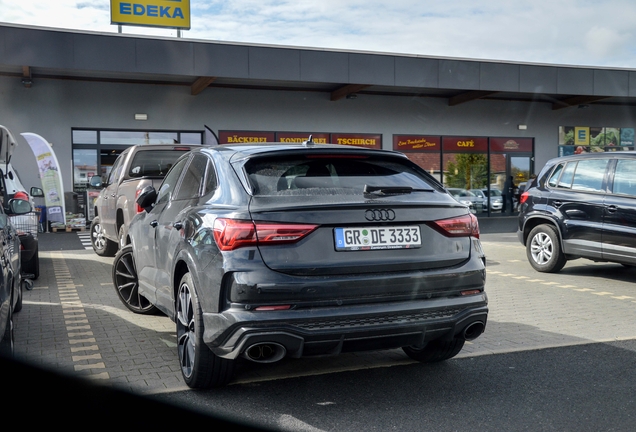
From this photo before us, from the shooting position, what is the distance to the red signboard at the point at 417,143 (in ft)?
75.8

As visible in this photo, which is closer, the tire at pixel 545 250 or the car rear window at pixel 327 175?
the car rear window at pixel 327 175

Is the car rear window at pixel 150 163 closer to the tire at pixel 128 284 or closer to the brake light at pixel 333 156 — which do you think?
the tire at pixel 128 284

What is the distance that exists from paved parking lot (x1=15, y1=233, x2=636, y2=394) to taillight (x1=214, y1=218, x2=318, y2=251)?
46.3 inches

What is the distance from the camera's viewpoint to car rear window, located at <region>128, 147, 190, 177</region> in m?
10.3

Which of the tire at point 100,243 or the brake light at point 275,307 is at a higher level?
the brake light at point 275,307

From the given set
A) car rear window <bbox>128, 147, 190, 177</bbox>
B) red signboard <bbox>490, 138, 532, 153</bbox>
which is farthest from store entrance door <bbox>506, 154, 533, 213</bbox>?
car rear window <bbox>128, 147, 190, 177</bbox>

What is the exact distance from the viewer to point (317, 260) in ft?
12.5

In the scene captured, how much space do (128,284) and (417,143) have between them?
1760cm

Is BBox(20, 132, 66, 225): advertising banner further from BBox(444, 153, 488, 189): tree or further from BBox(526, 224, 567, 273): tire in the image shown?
BBox(444, 153, 488, 189): tree

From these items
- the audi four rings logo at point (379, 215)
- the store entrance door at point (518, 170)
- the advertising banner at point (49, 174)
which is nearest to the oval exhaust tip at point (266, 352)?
the audi four rings logo at point (379, 215)

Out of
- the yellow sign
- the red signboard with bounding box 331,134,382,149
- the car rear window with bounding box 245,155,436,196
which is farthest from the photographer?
the yellow sign

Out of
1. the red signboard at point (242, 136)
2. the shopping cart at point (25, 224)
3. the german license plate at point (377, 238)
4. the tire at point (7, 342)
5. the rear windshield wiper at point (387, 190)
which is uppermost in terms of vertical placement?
the red signboard at point (242, 136)

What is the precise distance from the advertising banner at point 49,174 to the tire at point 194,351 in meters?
14.1

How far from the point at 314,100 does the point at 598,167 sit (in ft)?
45.6
